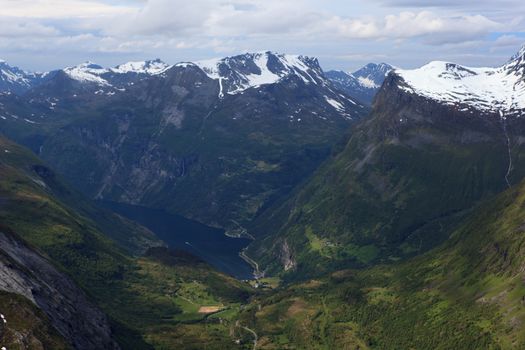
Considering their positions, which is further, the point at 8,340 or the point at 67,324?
the point at 67,324

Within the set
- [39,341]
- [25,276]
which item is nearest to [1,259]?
[25,276]

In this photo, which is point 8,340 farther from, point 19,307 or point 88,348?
point 88,348

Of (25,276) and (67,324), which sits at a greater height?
(25,276)

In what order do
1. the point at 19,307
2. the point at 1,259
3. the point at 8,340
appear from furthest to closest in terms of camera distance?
the point at 1,259, the point at 19,307, the point at 8,340

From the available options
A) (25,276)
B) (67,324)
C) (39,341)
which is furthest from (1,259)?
(39,341)

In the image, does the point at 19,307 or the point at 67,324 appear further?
the point at 67,324

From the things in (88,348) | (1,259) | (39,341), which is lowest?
(88,348)

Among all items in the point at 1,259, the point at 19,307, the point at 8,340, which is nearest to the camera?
the point at 8,340

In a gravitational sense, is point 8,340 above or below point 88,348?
above

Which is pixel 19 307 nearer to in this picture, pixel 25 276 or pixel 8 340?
pixel 8 340
